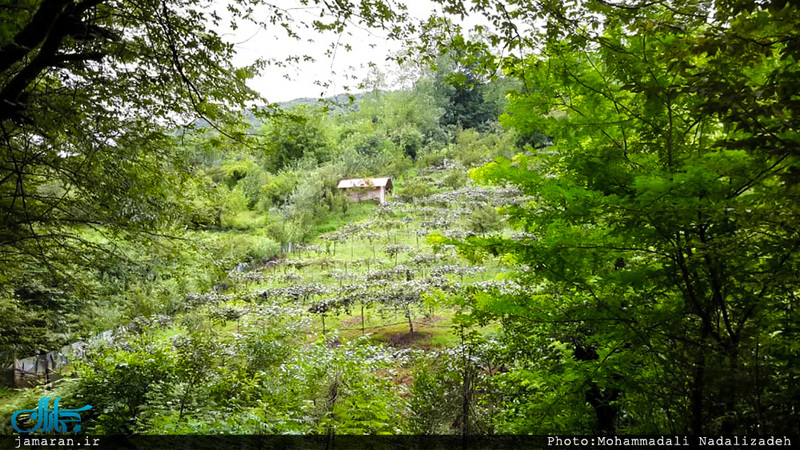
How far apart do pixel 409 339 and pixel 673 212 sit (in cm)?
730

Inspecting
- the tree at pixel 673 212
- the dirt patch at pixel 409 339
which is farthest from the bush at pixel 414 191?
the tree at pixel 673 212

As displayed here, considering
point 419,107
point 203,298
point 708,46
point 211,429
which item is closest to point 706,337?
point 708,46

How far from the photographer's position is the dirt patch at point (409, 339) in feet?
27.1

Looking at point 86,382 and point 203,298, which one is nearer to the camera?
point 86,382

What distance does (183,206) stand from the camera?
4.41m

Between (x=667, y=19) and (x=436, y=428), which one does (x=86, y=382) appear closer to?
(x=436, y=428)

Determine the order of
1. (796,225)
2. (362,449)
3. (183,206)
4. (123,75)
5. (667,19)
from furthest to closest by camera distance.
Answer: (183,206), (362,449), (123,75), (667,19), (796,225)

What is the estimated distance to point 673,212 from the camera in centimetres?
182

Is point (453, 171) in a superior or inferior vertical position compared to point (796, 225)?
superior

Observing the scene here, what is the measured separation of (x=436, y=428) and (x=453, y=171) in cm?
2040

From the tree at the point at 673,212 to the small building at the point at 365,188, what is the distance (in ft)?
67.3

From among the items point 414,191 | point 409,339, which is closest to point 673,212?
point 409,339

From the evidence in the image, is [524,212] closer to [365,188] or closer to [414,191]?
[414,191]

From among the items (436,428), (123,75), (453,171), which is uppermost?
(453,171)
